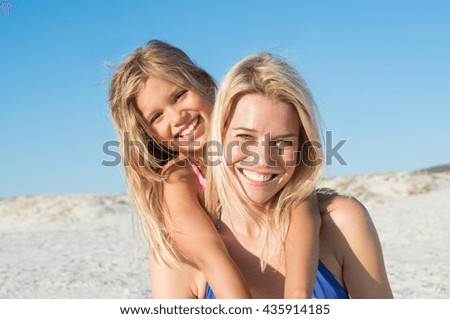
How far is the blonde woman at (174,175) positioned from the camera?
8.72ft

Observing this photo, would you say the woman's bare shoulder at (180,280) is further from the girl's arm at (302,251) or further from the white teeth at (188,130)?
the white teeth at (188,130)

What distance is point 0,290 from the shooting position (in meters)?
7.12

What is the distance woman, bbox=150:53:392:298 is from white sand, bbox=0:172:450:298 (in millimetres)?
812

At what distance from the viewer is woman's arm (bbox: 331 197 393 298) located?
8.92ft

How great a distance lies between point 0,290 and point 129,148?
462 centimetres

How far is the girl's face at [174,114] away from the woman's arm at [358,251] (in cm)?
90

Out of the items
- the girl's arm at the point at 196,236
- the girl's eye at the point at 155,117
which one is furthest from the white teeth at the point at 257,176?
the girl's eye at the point at 155,117

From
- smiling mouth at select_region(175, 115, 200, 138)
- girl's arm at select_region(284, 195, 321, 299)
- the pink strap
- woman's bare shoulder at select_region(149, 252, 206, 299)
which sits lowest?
woman's bare shoulder at select_region(149, 252, 206, 299)

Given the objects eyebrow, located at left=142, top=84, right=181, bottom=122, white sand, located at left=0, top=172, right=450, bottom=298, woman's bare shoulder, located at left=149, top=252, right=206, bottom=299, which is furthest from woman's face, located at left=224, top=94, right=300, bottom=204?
white sand, located at left=0, top=172, right=450, bottom=298

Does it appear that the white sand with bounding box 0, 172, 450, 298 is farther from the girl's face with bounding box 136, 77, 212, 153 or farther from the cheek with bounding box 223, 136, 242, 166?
the cheek with bounding box 223, 136, 242, 166

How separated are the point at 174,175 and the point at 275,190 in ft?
1.97

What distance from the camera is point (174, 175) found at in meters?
3.08

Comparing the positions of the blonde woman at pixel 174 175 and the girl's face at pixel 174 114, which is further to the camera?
the girl's face at pixel 174 114

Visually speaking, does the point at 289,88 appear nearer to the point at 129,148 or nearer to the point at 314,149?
the point at 314,149
